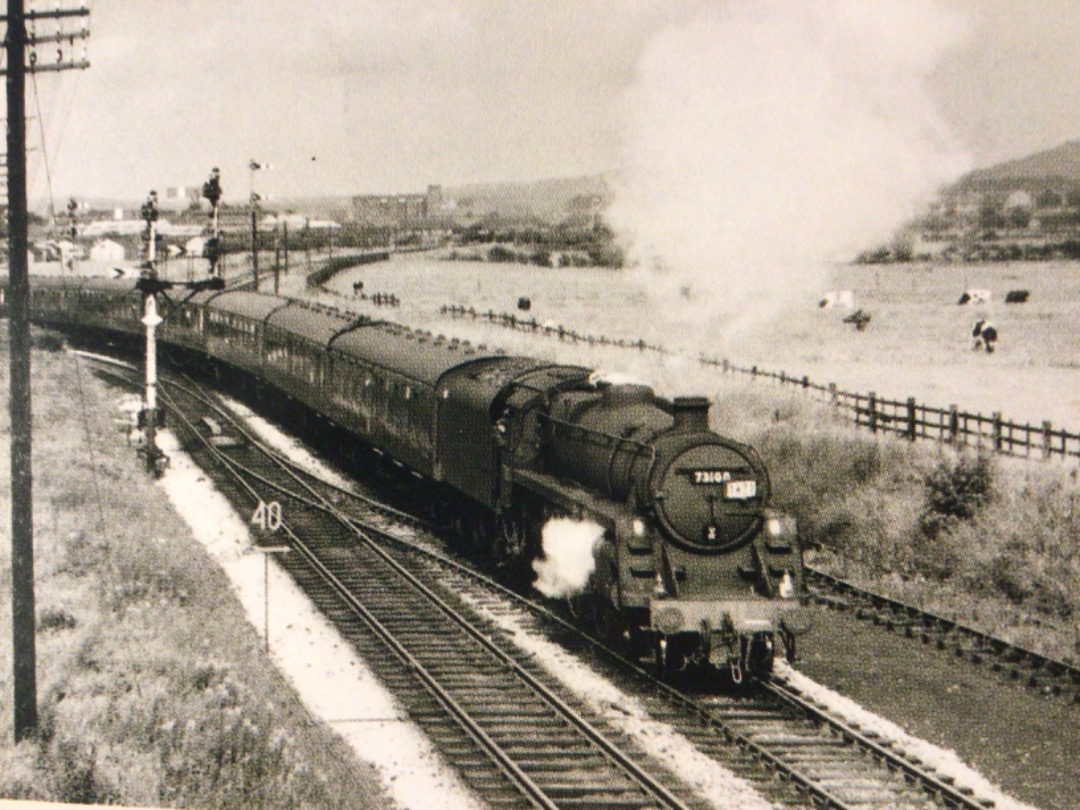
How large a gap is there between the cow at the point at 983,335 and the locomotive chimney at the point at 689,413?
554 centimetres

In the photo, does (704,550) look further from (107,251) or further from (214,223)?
(107,251)

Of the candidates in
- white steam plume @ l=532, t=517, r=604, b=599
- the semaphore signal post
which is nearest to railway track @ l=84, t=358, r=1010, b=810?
white steam plume @ l=532, t=517, r=604, b=599

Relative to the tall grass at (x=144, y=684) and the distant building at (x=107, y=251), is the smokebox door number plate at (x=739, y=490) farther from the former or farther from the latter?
the distant building at (x=107, y=251)

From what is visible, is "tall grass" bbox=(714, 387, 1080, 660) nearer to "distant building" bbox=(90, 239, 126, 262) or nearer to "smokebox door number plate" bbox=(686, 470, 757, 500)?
"smokebox door number plate" bbox=(686, 470, 757, 500)

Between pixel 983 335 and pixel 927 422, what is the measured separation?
1.15 m

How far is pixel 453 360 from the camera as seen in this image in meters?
14.7

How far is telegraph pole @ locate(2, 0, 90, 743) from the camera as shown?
8.12 metres

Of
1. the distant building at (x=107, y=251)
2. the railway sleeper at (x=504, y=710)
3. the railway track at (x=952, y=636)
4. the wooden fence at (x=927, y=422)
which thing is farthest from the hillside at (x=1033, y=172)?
the distant building at (x=107, y=251)

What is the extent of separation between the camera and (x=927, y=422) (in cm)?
1395

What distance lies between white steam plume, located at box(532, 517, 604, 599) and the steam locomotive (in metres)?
0.10

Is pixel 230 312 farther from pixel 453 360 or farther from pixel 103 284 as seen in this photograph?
pixel 453 360

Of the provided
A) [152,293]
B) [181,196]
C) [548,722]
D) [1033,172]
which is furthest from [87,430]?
[1033,172]

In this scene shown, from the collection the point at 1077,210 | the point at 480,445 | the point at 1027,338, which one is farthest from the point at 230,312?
the point at 1077,210

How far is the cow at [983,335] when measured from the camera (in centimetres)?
1384
